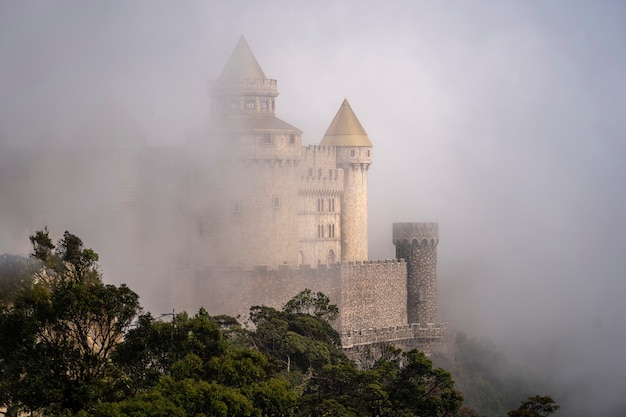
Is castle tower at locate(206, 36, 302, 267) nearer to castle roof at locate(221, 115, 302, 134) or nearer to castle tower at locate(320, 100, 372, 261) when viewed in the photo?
castle roof at locate(221, 115, 302, 134)

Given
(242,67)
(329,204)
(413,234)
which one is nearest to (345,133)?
(329,204)

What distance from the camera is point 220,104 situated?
340 feet

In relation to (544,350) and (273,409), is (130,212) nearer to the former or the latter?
(544,350)

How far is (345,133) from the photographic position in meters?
112

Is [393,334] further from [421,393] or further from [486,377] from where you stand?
[421,393]

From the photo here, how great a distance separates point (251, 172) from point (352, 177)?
12.1 meters

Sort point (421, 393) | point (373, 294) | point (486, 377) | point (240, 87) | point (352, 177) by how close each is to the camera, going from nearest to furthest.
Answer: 1. point (421, 393)
2. point (373, 294)
3. point (240, 87)
4. point (486, 377)
5. point (352, 177)

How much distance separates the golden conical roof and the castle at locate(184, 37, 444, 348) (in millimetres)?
185

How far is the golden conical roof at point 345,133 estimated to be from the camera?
112m

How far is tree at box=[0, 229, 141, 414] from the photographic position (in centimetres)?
5669

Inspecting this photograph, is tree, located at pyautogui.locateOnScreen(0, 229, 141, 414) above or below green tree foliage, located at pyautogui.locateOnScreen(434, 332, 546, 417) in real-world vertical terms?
below

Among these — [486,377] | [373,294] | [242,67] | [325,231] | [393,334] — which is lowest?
[486,377]

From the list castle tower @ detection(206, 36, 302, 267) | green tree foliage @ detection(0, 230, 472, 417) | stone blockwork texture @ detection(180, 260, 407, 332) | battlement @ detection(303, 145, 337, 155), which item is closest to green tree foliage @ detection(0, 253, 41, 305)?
green tree foliage @ detection(0, 230, 472, 417)

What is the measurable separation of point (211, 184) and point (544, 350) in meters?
26.2
